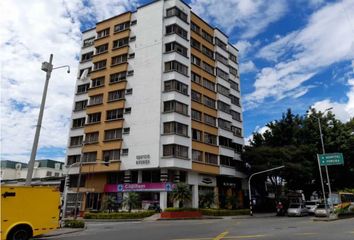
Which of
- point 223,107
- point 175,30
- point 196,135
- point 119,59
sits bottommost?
point 196,135

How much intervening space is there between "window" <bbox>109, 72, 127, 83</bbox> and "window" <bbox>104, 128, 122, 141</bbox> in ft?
26.7

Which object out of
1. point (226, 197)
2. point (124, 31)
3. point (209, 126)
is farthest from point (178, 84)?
point (226, 197)

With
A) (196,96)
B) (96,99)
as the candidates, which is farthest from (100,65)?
(196,96)

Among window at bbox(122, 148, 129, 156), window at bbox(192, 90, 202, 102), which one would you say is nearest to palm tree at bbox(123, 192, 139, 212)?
window at bbox(122, 148, 129, 156)

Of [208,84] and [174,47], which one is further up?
[174,47]

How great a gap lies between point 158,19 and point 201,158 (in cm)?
2260

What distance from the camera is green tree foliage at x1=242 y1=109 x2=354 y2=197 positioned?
163 feet

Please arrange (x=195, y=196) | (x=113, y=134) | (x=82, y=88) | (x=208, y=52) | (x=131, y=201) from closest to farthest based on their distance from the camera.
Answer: (x=131, y=201) → (x=195, y=196) → (x=113, y=134) → (x=82, y=88) → (x=208, y=52)

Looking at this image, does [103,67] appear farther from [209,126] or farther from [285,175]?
[285,175]

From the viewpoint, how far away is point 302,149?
50.6 meters

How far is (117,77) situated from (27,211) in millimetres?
38862

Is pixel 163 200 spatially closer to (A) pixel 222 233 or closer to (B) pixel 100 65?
(A) pixel 222 233

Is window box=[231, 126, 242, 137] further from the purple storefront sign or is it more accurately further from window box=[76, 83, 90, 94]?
window box=[76, 83, 90, 94]

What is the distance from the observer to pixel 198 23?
5672 centimetres
